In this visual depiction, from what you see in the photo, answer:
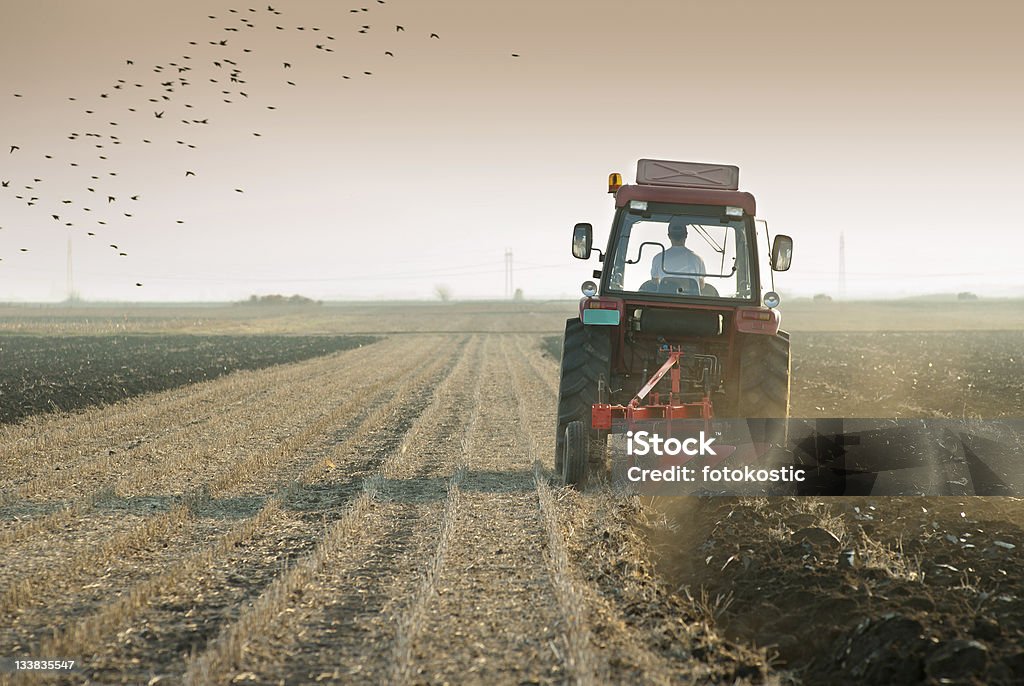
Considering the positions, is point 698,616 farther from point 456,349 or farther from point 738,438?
point 456,349

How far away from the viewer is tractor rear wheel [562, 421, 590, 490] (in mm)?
8055

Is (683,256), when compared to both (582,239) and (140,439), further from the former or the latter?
(140,439)

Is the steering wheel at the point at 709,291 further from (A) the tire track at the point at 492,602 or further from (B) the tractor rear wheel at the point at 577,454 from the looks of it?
(A) the tire track at the point at 492,602

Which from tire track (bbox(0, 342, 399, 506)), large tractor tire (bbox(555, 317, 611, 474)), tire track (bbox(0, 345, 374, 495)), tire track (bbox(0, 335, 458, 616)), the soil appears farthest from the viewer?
the soil

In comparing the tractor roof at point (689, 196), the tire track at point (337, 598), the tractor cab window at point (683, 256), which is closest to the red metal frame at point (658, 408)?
the tractor cab window at point (683, 256)

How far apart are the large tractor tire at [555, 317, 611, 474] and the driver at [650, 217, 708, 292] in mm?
874

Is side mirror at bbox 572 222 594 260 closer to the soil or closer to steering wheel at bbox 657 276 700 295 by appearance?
steering wheel at bbox 657 276 700 295

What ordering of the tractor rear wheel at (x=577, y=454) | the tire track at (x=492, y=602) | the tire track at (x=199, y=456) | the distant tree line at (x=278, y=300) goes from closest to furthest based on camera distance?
1. the tire track at (x=492, y=602)
2. the tire track at (x=199, y=456)
3. the tractor rear wheel at (x=577, y=454)
4. the distant tree line at (x=278, y=300)

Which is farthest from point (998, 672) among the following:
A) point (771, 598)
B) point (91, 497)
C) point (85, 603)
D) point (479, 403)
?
point (479, 403)

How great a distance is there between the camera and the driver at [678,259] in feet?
27.8

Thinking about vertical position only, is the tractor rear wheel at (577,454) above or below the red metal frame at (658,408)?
below

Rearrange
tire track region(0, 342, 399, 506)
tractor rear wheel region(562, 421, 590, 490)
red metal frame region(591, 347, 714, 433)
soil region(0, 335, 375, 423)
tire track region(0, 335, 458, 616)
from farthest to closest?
soil region(0, 335, 375, 423), tire track region(0, 342, 399, 506), tractor rear wheel region(562, 421, 590, 490), red metal frame region(591, 347, 714, 433), tire track region(0, 335, 458, 616)

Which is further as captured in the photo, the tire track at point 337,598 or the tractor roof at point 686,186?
the tractor roof at point 686,186

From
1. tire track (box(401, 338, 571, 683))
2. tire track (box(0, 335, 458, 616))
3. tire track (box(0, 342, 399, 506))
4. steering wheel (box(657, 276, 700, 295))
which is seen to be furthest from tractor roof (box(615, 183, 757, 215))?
tire track (box(0, 342, 399, 506))
